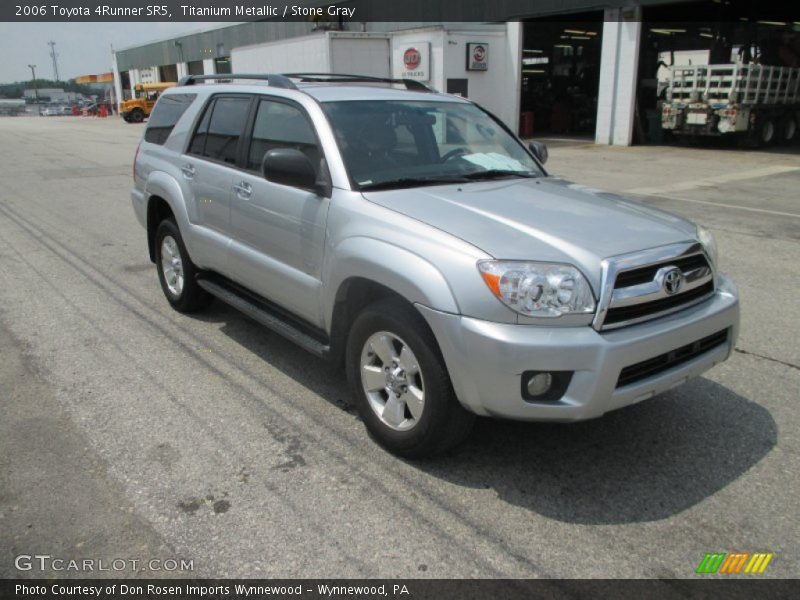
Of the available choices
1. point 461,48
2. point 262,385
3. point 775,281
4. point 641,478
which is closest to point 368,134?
point 262,385

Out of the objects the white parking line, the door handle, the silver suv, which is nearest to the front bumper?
the silver suv

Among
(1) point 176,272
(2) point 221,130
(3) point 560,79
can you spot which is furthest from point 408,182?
(3) point 560,79

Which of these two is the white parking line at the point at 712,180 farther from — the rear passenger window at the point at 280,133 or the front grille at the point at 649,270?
the front grille at the point at 649,270

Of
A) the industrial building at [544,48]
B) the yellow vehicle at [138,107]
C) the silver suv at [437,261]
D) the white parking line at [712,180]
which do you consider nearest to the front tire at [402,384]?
the silver suv at [437,261]

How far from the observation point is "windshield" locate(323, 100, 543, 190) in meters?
3.97

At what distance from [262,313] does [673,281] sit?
253cm

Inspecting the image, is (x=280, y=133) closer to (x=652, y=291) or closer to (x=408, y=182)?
(x=408, y=182)

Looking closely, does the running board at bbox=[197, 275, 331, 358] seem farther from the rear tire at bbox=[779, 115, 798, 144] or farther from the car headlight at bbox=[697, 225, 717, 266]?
the rear tire at bbox=[779, 115, 798, 144]

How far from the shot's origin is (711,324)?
3.35 meters

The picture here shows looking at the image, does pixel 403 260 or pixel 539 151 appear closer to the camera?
pixel 403 260

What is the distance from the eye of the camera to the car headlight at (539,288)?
295 cm

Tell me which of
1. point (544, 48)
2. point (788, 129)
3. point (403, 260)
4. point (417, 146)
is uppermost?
point (544, 48)

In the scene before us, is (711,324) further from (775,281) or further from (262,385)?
(775,281)

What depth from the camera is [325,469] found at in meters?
3.44
